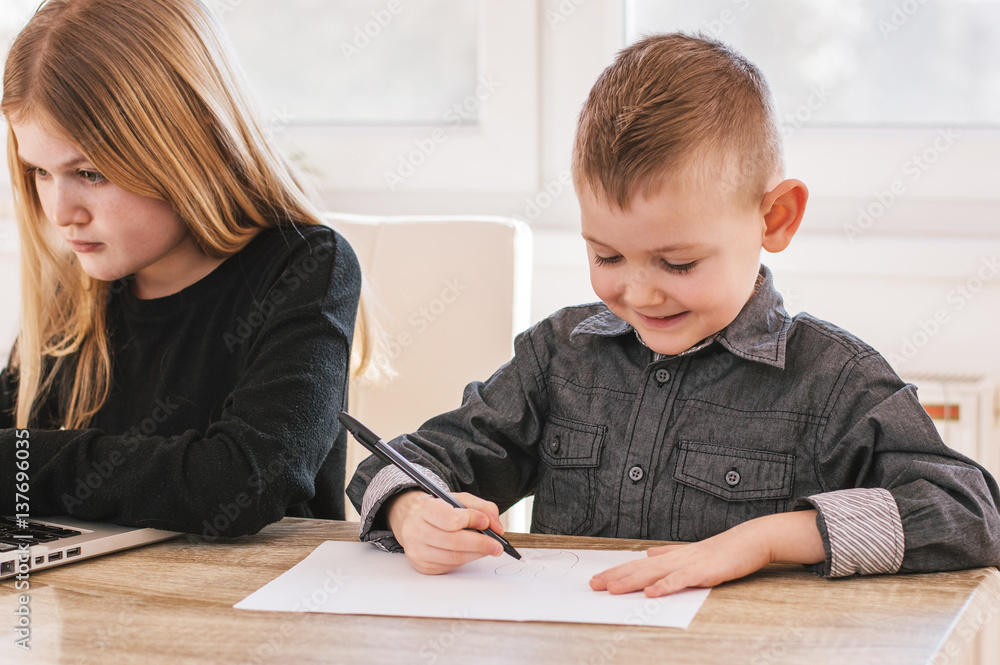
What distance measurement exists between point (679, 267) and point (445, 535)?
0.30 m

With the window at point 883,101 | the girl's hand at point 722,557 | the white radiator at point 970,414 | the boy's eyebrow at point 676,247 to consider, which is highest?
the window at point 883,101

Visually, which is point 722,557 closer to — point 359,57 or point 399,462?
point 399,462

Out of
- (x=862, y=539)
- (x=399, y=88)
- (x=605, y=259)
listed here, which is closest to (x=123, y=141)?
(x=605, y=259)

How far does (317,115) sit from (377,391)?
92 centimetres

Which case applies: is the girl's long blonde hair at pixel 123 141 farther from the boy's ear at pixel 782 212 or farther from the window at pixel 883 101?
the window at pixel 883 101

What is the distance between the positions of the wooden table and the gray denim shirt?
0.05 m

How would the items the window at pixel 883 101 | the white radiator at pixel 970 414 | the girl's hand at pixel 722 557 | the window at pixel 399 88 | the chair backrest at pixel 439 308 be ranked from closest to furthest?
the girl's hand at pixel 722 557, the chair backrest at pixel 439 308, the white radiator at pixel 970 414, the window at pixel 883 101, the window at pixel 399 88

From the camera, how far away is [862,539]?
0.73 metres

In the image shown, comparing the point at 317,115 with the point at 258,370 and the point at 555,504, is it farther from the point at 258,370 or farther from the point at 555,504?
the point at 555,504

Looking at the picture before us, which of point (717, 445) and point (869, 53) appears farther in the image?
point (869, 53)

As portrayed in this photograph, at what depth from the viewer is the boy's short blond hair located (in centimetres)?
82

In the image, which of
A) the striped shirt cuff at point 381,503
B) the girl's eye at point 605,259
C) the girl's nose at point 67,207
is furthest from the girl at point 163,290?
the girl's eye at point 605,259

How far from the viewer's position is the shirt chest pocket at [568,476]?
0.99 m

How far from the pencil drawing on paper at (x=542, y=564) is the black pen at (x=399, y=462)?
1 cm
